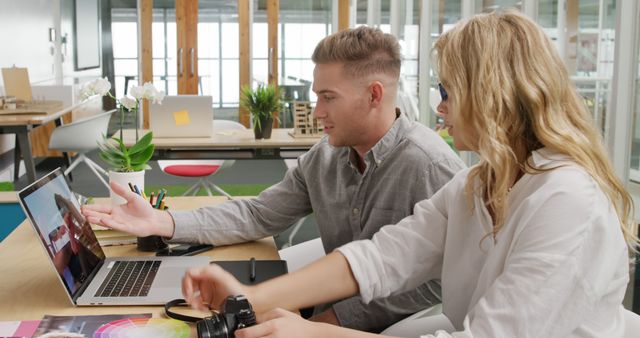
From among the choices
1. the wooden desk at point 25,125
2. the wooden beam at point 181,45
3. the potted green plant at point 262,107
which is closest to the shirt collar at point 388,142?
the potted green plant at point 262,107

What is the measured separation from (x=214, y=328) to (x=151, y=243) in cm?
91

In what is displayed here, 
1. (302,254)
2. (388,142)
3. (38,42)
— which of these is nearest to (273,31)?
(38,42)

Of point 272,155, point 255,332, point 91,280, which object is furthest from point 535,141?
point 272,155

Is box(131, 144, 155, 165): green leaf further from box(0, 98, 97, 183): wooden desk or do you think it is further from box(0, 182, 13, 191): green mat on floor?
box(0, 182, 13, 191): green mat on floor

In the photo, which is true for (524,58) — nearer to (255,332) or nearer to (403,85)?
(255,332)

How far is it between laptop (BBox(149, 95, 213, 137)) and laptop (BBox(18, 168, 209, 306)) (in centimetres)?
327

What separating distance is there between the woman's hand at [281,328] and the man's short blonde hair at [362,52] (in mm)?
1114

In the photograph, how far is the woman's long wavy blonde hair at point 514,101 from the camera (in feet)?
4.20

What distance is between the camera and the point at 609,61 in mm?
3428

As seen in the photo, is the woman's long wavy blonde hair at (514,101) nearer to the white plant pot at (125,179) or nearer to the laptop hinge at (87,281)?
the laptop hinge at (87,281)

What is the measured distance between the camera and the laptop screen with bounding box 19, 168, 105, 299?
1.60 meters

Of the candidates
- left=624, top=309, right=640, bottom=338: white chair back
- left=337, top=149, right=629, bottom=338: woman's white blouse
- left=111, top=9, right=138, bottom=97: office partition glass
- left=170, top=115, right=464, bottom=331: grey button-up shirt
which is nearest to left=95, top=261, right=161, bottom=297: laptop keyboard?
left=170, top=115, right=464, bottom=331: grey button-up shirt

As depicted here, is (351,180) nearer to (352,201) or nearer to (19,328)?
(352,201)

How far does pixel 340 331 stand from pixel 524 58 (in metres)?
0.55
